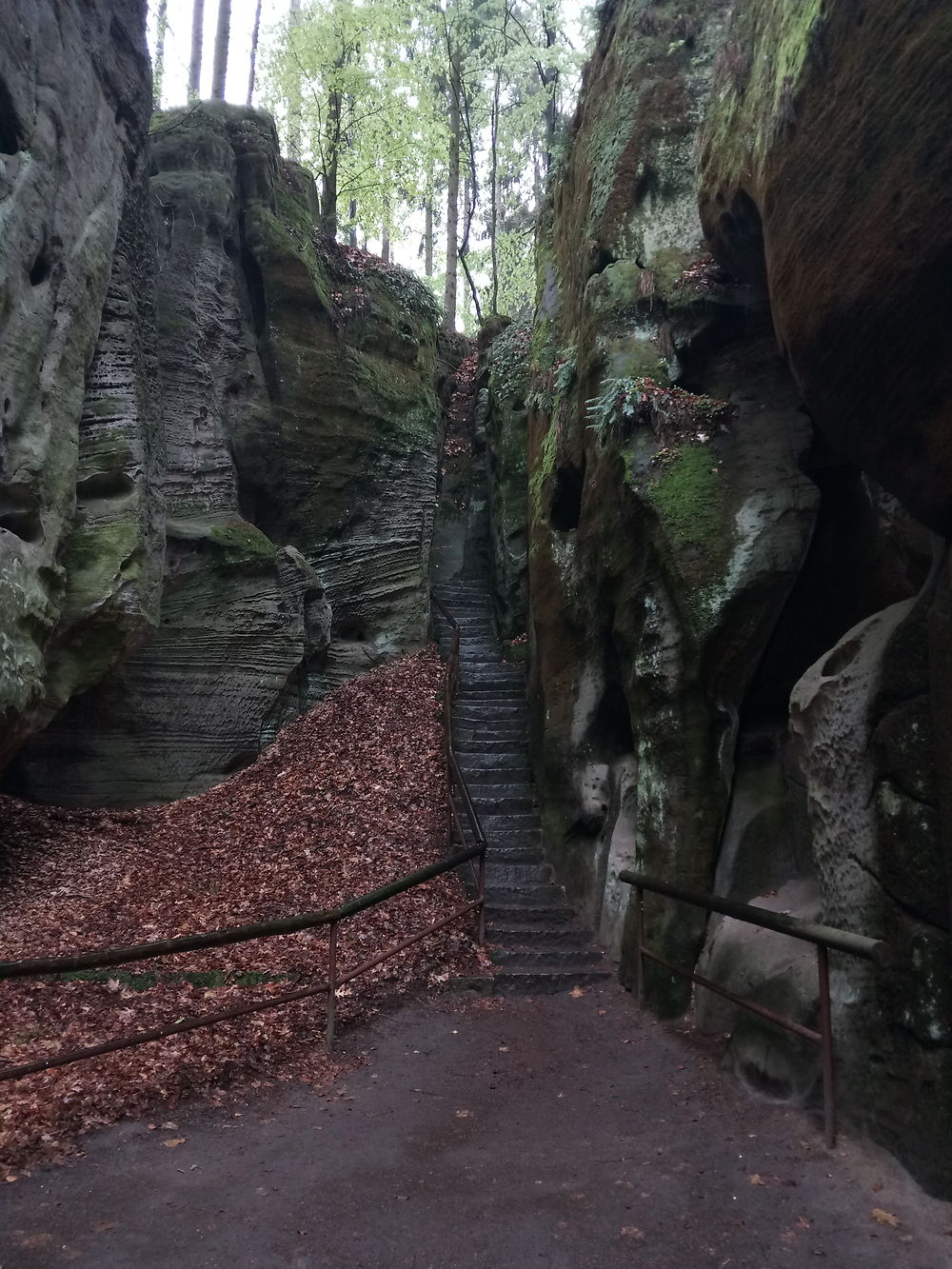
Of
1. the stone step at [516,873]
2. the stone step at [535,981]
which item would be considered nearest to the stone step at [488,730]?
the stone step at [516,873]

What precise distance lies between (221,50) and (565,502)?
16109 millimetres

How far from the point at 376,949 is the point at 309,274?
12.6 meters

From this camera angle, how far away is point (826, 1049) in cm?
444

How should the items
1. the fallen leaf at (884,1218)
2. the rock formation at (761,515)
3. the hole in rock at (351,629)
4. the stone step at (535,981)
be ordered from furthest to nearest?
the hole in rock at (351,629) → the stone step at (535,981) → the rock formation at (761,515) → the fallen leaf at (884,1218)

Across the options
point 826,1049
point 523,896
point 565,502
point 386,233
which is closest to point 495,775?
point 523,896

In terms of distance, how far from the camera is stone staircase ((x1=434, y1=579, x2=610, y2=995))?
26.3 feet

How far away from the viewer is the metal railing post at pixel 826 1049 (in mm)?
4383

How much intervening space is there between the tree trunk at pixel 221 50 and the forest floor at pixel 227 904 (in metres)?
14.9

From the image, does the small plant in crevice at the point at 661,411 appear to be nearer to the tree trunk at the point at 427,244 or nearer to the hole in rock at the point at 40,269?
the hole in rock at the point at 40,269

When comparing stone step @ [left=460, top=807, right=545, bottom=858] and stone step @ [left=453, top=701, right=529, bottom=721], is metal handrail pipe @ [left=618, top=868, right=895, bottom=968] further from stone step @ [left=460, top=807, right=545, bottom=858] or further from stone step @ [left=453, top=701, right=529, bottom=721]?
stone step @ [left=453, top=701, right=529, bottom=721]

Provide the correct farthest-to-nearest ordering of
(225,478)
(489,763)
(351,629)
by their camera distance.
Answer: (351,629)
(225,478)
(489,763)

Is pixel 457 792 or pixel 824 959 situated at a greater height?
pixel 824 959

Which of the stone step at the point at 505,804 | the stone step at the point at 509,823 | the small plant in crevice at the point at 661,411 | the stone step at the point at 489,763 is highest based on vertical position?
the small plant in crevice at the point at 661,411

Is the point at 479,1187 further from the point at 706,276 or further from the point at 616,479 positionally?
the point at 706,276
